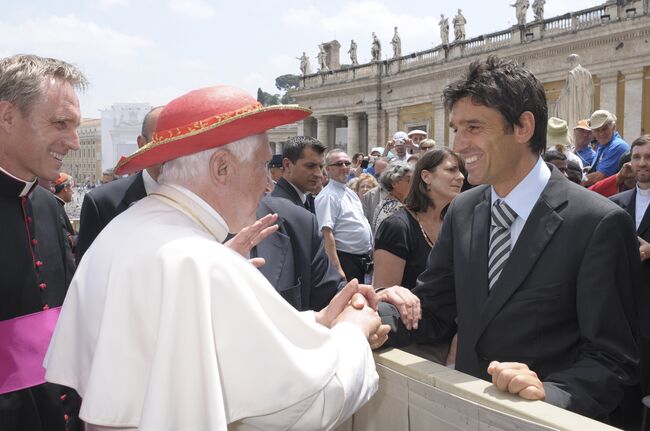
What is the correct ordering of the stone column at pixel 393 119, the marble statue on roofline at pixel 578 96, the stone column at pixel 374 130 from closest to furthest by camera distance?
the marble statue on roofline at pixel 578 96
the stone column at pixel 393 119
the stone column at pixel 374 130

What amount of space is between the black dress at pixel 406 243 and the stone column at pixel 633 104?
66.8ft

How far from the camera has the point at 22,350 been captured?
2.59 m

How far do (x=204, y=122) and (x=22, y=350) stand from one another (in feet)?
4.89

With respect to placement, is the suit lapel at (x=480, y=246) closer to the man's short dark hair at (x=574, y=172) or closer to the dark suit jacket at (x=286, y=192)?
the dark suit jacket at (x=286, y=192)

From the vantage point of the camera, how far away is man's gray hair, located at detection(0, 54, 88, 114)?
8.58ft

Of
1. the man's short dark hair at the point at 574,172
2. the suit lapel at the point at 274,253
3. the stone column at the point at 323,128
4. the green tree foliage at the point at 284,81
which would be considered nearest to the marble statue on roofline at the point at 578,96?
the man's short dark hair at the point at 574,172

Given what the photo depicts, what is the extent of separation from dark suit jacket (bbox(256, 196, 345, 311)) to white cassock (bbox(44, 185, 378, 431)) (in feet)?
4.12

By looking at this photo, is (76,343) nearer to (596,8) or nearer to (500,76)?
(500,76)

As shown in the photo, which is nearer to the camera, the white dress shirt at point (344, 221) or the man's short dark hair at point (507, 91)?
the man's short dark hair at point (507, 91)

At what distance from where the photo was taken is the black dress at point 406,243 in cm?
411

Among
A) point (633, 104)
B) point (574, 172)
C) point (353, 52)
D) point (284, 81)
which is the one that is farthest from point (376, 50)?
point (284, 81)

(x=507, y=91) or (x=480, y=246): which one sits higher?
(x=507, y=91)

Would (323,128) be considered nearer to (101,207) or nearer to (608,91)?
(608,91)

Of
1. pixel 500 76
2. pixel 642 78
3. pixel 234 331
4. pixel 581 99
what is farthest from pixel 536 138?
pixel 642 78
